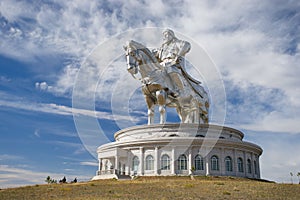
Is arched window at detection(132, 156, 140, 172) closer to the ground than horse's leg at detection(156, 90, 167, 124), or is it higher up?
closer to the ground

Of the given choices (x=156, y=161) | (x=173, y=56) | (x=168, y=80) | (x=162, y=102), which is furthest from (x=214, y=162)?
(x=173, y=56)

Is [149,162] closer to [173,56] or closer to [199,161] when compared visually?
[199,161]

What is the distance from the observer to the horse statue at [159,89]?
132ft

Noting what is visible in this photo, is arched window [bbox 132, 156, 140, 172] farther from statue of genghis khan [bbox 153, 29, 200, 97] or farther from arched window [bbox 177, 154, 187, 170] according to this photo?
statue of genghis khan [bbox 153, 29, 200, 97]

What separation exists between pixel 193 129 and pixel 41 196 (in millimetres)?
21889

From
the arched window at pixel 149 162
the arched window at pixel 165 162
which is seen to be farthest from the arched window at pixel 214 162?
the arched window at pixel 149 162

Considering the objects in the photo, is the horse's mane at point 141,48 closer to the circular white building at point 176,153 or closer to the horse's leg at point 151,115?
the horse's leg at point 151,115

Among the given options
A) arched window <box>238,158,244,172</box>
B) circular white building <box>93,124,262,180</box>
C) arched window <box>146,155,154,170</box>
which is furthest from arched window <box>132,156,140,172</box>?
arched window <box>238,158,244,172</box>

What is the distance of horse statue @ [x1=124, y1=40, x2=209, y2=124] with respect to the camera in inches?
1584

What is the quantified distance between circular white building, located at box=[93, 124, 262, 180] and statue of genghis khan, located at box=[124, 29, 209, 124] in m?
2.69

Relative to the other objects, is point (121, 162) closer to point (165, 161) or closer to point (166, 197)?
point (165, 161)

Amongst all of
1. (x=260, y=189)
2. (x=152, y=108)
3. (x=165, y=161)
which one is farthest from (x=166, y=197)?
(x=152, y=108)

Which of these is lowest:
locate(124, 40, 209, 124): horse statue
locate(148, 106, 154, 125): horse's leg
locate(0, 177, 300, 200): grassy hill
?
locate(0, 177, 300, 200): grassy hill

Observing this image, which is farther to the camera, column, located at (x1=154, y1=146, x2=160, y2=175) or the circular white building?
the circular white building
